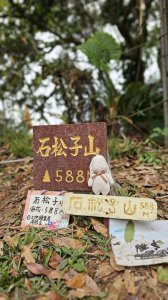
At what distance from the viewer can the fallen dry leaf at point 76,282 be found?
5.84 feet

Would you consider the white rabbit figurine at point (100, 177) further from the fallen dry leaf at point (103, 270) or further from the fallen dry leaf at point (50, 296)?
the fallen dry leaf at point (50, 296)

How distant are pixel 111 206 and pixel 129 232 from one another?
0.19m

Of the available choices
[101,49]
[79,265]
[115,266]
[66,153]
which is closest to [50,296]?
[79,265]

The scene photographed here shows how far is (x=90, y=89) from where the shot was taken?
16.7 ft

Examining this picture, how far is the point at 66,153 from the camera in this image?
2471mm

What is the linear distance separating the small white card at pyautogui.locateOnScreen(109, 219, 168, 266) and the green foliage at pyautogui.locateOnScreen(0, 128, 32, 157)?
6.87 feet

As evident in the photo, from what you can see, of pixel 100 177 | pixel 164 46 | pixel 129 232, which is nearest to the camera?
pixel 129 232

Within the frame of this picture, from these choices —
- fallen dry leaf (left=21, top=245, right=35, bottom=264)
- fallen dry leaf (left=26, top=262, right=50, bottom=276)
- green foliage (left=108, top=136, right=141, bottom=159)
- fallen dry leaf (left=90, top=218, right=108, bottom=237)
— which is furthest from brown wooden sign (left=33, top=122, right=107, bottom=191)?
green foliage (left=108, top=136, right=141, bottom=159)

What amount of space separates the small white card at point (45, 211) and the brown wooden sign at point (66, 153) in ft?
0.27

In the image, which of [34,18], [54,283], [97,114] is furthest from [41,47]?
[54,283]

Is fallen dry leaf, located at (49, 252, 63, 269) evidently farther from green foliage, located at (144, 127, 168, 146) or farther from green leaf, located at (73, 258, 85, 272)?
green foliage, located at (144, 127, 168, 146)

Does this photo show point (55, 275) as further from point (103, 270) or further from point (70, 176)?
point (70, 176)

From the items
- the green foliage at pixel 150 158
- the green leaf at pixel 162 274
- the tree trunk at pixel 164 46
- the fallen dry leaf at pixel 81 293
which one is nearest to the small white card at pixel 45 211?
the fallen dry leaf at pixel 81 293

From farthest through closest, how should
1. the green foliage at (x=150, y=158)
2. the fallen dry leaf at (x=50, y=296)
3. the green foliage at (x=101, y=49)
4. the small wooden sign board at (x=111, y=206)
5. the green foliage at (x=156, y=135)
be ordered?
1. the green foliage at (x=101, y=49)
2. the green foliage at (x=156, y=135)
3. the green foliage at (x=150, y=158)
4. the small wooden sign board at (x=111, y=206)
5. the fallen dry leaf at (x=50, y=296)
